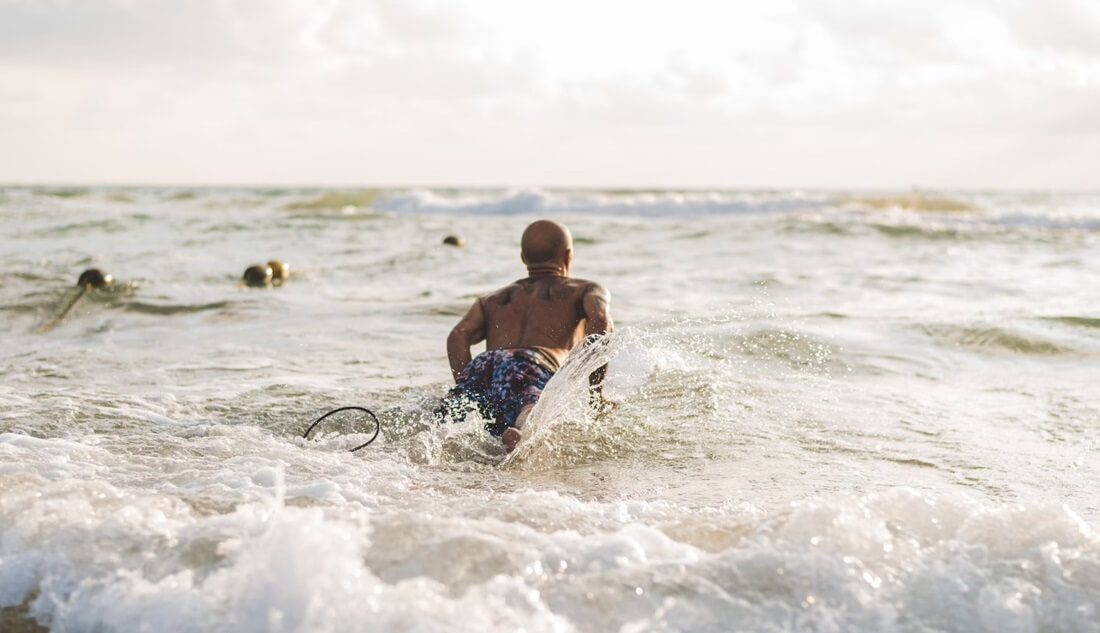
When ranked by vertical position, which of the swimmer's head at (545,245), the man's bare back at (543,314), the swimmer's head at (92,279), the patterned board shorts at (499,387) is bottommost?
the swimmer's head at (92,279)

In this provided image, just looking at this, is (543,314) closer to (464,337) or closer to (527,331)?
(527,331)

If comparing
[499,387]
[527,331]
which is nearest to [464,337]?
[527,331]

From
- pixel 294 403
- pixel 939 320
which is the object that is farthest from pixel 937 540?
pixel 939 320

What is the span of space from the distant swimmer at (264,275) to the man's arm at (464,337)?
664 cm

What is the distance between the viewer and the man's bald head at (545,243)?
230 inches

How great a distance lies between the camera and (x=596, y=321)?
A: 5.56m

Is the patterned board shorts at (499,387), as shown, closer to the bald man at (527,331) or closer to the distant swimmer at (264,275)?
the bald man at (527,331)

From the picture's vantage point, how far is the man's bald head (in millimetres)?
5844

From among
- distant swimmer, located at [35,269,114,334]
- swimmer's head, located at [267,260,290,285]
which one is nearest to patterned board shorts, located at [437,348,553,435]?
distant swimmer, located at [35,269,114,334]

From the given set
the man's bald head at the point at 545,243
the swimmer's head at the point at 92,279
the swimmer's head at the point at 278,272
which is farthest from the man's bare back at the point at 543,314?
the swimmer's head at the point at 278,272

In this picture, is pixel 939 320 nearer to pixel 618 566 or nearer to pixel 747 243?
pixel 618 566

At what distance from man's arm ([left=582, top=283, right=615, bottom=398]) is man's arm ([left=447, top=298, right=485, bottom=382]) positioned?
0.57m

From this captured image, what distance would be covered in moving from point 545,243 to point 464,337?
0.66 metres

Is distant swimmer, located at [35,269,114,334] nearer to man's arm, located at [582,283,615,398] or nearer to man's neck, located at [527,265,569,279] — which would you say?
man's neck, located at [527,265,569,279]
